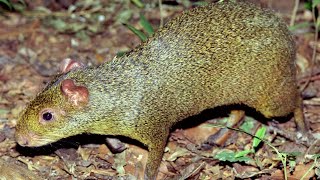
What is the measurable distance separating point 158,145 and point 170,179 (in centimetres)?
40

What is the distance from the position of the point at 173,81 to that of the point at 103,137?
47.5 inches

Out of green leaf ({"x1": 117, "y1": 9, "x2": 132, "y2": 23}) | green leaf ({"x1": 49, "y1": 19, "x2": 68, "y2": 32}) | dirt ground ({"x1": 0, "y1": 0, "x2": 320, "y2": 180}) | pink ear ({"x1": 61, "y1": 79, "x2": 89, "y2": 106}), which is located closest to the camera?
pink ear ({"x1": 61, "y1": 79, "x2": 89, "y2": 106})

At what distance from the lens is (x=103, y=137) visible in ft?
23.5

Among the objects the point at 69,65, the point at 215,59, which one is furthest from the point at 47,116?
the point at 215,59

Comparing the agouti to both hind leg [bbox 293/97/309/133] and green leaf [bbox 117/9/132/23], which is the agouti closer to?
hind leg [bbox 293/97/309/133]

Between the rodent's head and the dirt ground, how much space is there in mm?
448

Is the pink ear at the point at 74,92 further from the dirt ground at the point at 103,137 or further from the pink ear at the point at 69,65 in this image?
the dirt ground at the point at 103,137

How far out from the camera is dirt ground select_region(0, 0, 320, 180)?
6574 millimetres

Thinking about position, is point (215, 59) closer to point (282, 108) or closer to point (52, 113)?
point (282, 108)

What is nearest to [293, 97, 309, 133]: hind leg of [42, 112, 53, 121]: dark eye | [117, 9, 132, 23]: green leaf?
[42, 112, 53, 121]: dark eye

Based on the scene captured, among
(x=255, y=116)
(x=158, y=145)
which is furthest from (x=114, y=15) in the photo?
(x=158, y=145)

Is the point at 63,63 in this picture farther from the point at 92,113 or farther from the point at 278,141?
the point at 278,141

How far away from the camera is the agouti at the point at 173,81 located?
6.12 m

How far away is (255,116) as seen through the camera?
25.0 feet
